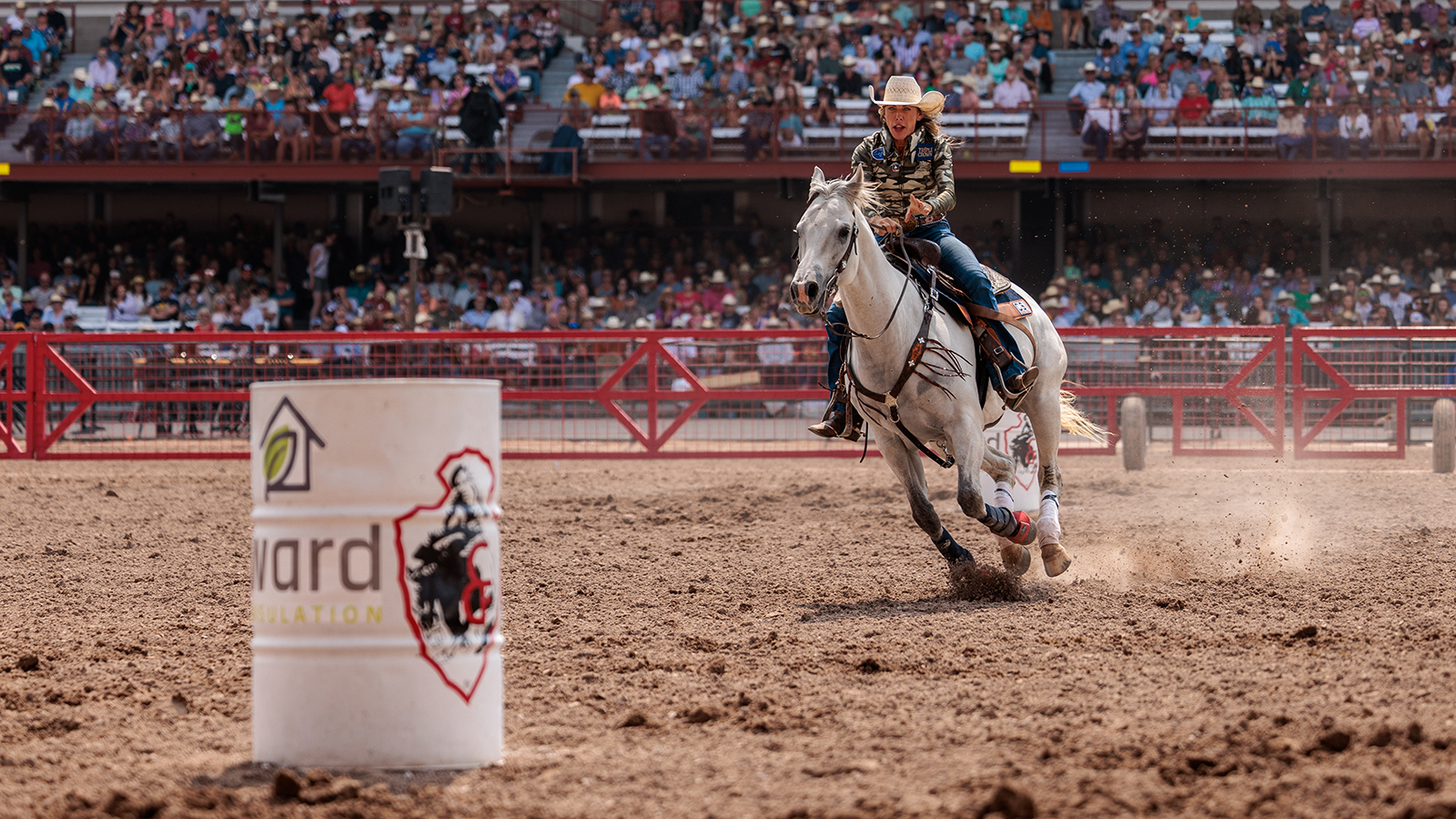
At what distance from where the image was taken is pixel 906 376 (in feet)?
25.1

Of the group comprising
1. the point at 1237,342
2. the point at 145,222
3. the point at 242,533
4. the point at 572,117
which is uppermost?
the point at 572,117

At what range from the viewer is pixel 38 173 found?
2753cm

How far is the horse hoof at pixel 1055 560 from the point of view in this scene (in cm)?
800

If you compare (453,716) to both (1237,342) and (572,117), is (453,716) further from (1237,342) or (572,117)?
(572,117)

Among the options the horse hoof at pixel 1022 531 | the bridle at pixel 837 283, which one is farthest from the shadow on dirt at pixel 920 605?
the bridle at pixel 837 283

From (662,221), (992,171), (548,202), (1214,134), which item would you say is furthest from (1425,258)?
(548,202)

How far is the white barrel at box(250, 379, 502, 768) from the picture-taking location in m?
4.16

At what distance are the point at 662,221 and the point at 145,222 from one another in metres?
11.0

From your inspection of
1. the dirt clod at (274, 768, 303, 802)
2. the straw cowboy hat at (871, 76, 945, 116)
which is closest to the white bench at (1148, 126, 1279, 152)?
the straw cowboy hat at (871, 76, 945, 116)

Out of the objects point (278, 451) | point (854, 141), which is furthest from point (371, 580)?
point (854, 141)

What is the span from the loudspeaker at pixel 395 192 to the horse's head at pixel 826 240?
1293cm

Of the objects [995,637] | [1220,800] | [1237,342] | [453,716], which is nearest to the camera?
[1220,800]

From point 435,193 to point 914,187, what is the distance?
12281mm

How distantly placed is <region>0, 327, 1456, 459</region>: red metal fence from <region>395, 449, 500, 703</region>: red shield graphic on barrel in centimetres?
1127
